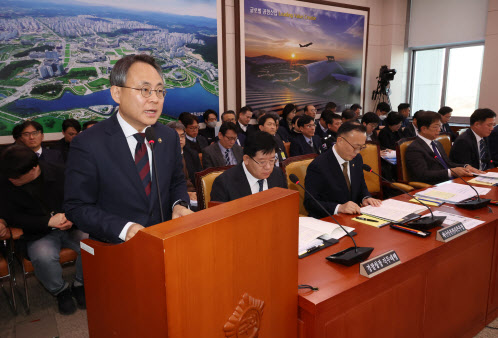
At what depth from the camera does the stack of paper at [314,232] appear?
1.63m

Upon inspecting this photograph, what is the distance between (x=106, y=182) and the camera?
1249 mm

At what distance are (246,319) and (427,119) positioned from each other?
Answer: 9.92ft

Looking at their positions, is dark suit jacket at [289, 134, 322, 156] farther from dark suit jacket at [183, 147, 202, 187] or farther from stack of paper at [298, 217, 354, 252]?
stack of paper at [298, 217, 354, 252]

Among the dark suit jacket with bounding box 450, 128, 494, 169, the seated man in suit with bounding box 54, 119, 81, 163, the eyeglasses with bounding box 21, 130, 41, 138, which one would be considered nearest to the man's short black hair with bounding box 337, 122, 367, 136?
the dark suit jacket with bounding box 450, 128, 494, 169

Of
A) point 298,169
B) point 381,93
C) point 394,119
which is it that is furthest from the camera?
point 381,93

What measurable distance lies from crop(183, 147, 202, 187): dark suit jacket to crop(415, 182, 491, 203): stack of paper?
2436 mm

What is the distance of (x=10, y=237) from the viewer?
2244 mm

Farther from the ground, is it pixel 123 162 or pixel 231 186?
pixel 123 162

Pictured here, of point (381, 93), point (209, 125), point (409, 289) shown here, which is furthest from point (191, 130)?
point (381, 93)

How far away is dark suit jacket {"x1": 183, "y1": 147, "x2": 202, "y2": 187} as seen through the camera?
162 inches

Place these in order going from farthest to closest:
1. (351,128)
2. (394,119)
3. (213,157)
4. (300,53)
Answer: (300,53), (394,119), (213,157), (351,128)

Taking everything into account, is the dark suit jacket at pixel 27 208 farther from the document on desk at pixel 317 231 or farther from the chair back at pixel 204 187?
the document on desk at pixel 317 231

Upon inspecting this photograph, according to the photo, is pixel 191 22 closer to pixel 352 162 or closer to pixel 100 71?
pixel 100 71

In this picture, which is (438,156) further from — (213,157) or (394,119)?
(394,119)
